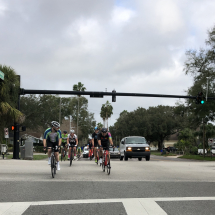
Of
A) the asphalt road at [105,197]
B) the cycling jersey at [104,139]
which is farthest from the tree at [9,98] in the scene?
the asphalt road at [105,197]

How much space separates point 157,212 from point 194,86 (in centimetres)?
3070

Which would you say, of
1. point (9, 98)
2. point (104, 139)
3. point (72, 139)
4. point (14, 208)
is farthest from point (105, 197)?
point (9, 98)

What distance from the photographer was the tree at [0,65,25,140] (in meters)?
22.4

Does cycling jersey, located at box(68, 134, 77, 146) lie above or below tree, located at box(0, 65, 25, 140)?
below

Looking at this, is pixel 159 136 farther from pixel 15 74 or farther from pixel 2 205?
pixel 2 205

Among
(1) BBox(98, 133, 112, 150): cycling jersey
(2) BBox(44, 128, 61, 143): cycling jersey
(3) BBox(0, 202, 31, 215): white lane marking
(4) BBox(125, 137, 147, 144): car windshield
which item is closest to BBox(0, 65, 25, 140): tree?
(4) BBox(125, 137, 147, 144): car windshield

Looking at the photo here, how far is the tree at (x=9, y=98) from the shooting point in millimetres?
22391

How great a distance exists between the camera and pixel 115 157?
A: 3462cm

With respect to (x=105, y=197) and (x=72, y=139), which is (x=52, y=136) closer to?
(x=105, y=197)

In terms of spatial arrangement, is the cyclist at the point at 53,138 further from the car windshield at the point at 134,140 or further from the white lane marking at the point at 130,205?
the car windshield at the point at 134,140

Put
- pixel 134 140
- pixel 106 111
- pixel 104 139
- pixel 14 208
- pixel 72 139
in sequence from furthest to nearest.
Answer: pixel 106 111 → pixel 134 140 → pixel 72 139 → pixel 104 139 → pixel 14 208

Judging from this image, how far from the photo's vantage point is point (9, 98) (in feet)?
75.7

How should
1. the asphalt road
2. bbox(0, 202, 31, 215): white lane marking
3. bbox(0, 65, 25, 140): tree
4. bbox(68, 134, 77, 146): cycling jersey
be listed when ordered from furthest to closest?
bbox(0, 65, 25, 140): tree < bbox(68, 134, 77, 146): cycling jersey < the asphalt road < bbox(0, 202, 31, 215): white lane marking

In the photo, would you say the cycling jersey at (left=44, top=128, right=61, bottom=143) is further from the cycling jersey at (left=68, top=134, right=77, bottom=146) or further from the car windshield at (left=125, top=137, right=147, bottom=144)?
the car windshield at (left=125, top=137, right=147, bottom=144)
